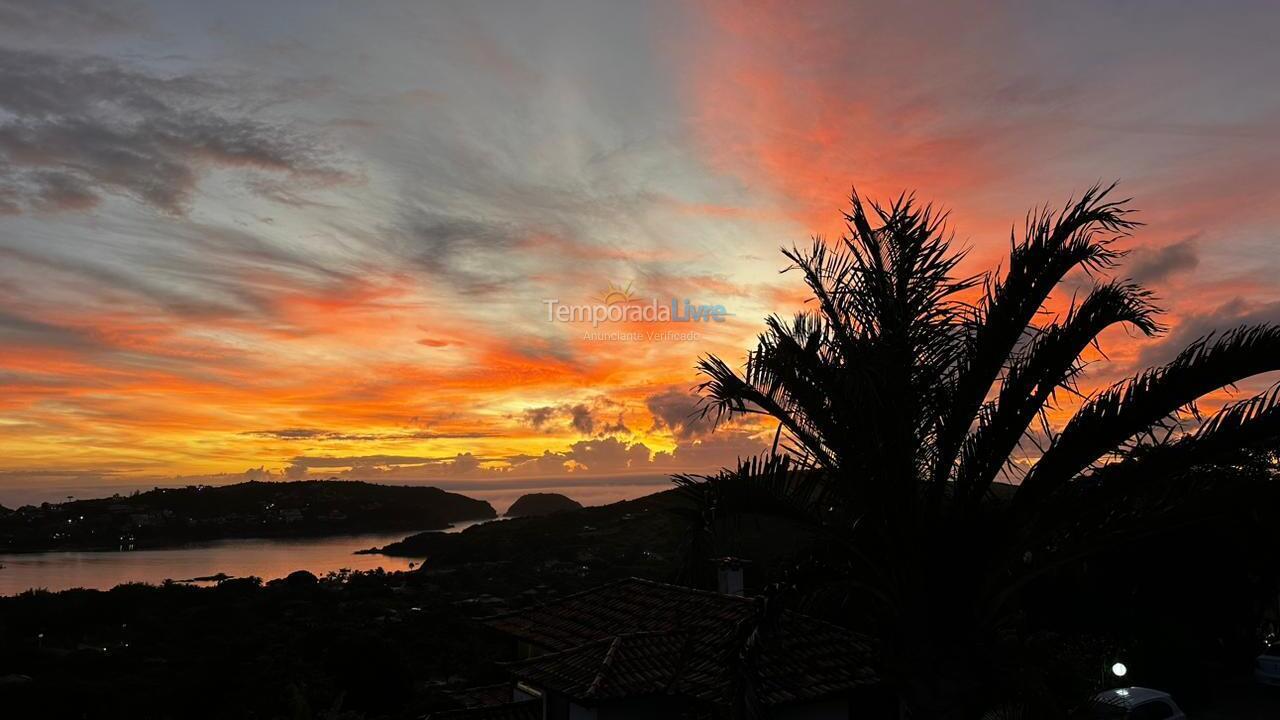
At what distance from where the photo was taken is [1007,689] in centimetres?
842

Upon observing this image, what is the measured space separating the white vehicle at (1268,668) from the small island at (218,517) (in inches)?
6675

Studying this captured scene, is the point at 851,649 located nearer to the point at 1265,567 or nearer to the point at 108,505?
the point at 1265,567

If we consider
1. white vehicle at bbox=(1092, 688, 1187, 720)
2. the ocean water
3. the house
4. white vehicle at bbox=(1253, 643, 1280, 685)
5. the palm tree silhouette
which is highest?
the palm tree silhouette

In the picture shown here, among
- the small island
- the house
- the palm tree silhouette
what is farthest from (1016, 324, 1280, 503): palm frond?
the small island

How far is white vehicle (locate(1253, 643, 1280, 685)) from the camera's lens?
71.4ft

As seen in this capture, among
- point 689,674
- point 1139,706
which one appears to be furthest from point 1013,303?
point 1139,706

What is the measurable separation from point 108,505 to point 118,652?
150513 mm

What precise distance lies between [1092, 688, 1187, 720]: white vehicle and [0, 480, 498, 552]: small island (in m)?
172

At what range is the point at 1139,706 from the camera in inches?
650

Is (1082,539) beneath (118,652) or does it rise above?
above

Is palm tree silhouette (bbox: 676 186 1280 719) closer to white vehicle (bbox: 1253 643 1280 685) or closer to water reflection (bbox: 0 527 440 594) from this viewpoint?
white vehicle (bbox: 1253 643 1280 685)

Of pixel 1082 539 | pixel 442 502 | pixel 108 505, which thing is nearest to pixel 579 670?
pixel 1082 539

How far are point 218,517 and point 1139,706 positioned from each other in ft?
605

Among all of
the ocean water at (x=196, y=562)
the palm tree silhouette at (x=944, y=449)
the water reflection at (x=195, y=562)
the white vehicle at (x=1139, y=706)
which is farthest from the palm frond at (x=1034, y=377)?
the water reflection at (x=195, y=562)
